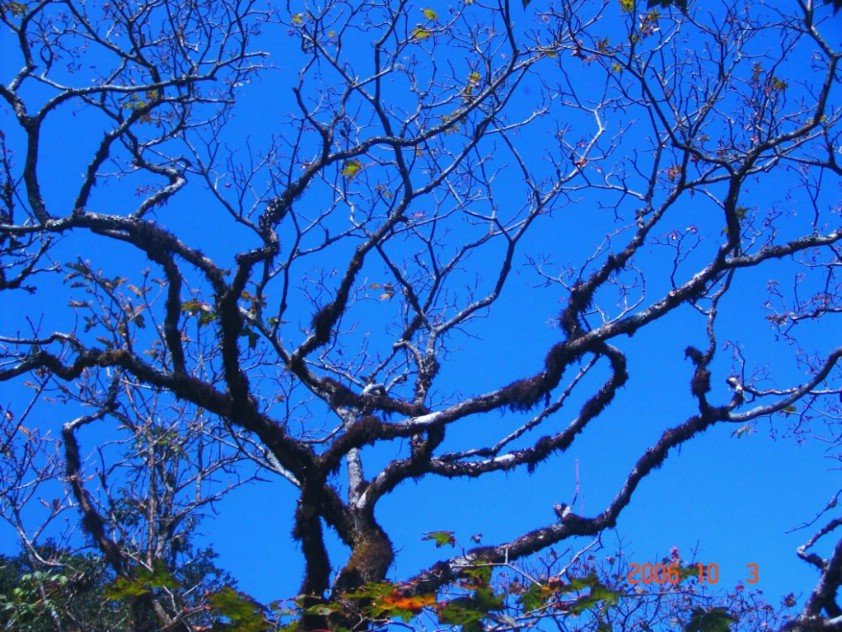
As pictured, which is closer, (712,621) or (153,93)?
(712,621)

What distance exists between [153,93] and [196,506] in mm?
3975

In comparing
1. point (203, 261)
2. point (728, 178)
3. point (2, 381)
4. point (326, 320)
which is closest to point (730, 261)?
point (728, 178)

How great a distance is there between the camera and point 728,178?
5.71 meters

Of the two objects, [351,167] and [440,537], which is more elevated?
[351,167]

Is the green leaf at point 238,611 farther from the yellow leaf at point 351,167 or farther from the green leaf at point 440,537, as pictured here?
the yellow leaf at point 351,167

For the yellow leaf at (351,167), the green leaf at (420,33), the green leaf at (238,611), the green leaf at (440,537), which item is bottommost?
the green leaf at (238,611)

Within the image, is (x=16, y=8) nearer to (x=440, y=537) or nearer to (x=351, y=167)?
(x=351, y=167)

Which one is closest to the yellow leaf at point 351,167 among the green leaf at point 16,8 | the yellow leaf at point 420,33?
the yellow leaf at point 420,33

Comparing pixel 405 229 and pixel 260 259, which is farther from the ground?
pixel 405 229

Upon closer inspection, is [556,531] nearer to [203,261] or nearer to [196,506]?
[203,261]

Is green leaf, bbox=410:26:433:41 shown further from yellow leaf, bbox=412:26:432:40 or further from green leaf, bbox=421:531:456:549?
green leaf, bbox=421:531:456:549

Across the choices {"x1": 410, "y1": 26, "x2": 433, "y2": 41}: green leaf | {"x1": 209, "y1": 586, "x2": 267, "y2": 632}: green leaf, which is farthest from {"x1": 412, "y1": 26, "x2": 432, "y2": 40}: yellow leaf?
{"x1": 209, "y1": 586, "x2": 267, "y2": 632}: green leaf

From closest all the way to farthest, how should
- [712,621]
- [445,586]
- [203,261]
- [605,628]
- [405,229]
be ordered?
1. [712,621]
2. [605,628]
3. [445,586]
4. [203,261]
5. [405,229]

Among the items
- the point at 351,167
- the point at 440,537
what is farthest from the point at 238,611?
the point at 351,167
